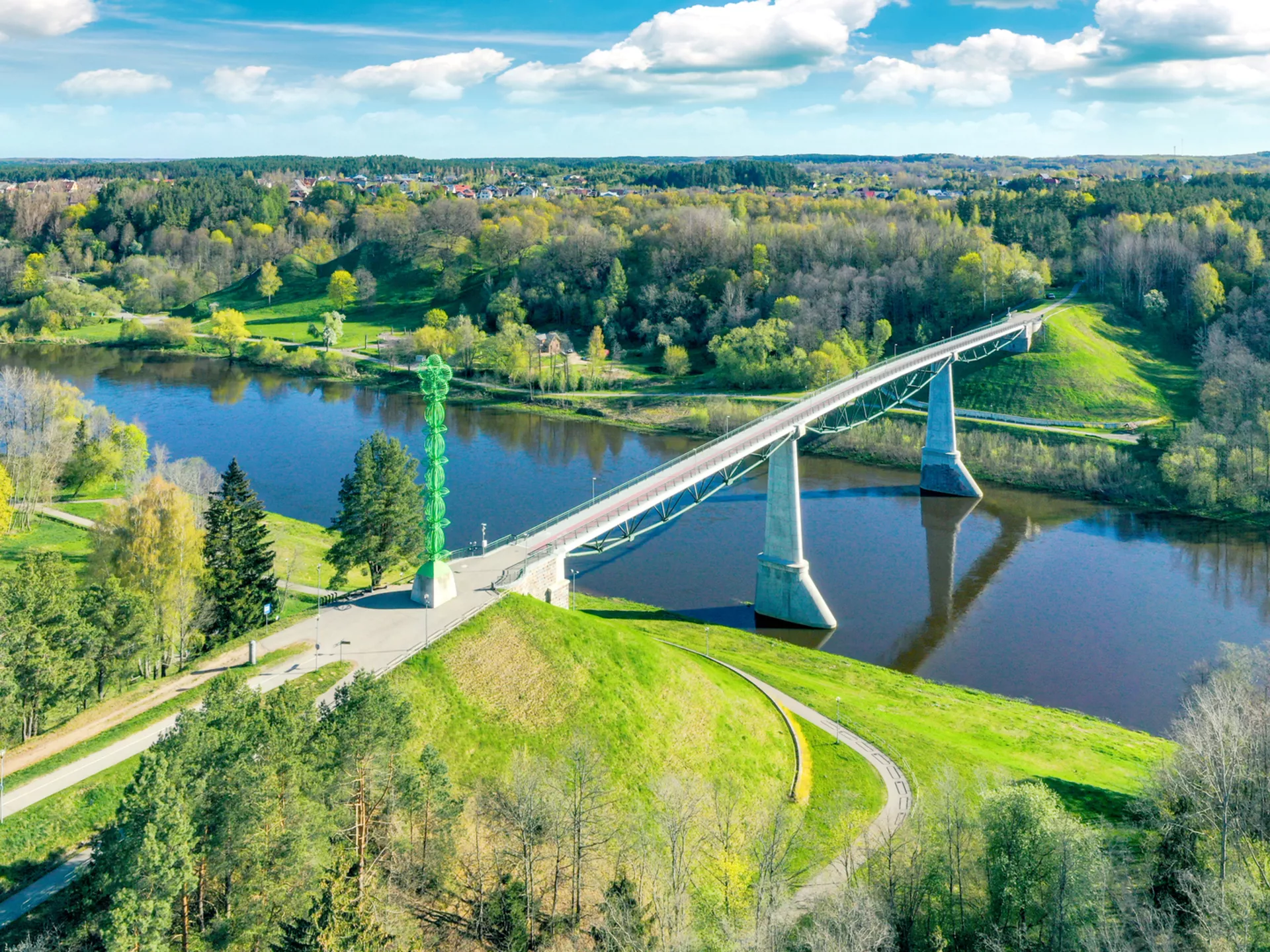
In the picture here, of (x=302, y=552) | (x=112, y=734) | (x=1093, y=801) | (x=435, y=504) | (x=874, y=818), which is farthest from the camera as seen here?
(x=302, y=552)

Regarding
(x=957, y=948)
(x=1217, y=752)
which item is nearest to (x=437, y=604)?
(x=957, y=948)

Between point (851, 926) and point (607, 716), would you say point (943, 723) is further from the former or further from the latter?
point (851, 926)

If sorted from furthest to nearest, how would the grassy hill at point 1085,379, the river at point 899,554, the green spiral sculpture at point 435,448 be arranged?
the grassy hill at point 1085,379 → the river at point 899,554 → the green spiral sculpture at point 435,448

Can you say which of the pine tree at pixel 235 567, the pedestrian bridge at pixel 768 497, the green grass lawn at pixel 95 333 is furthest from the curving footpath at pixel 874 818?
the green grass lawn at pixel 95 333

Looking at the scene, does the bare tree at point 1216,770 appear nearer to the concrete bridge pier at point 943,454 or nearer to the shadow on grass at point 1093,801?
the shadow on grass at point 1093,801

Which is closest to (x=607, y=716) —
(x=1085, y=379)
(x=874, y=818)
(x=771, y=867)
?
(x=874, y=818)

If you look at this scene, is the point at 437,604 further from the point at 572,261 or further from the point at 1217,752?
the point at 572,261
